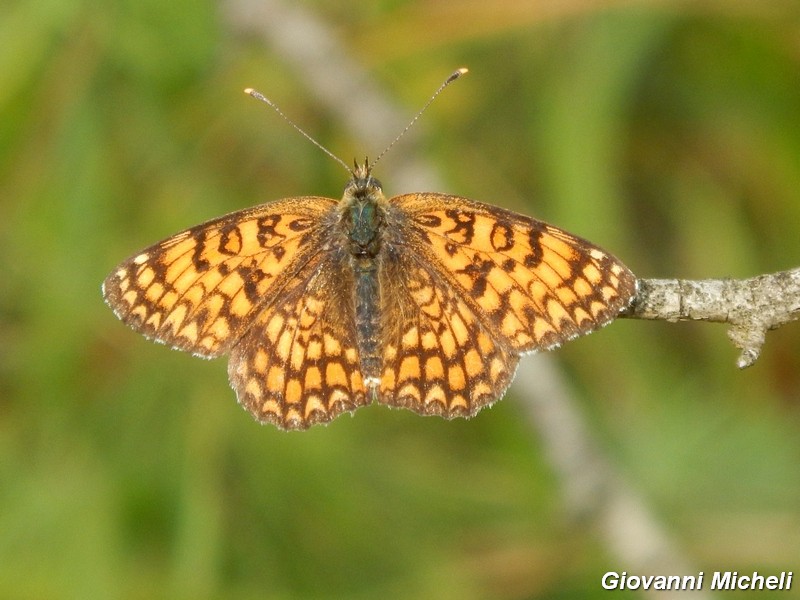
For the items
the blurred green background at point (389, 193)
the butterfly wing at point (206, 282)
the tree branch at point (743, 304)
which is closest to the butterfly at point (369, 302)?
the butterfly wing at point (206, 282)

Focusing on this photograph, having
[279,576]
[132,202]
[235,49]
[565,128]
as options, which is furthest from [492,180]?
[279,576]

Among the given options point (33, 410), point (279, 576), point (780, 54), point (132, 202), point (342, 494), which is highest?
point (780, 54)

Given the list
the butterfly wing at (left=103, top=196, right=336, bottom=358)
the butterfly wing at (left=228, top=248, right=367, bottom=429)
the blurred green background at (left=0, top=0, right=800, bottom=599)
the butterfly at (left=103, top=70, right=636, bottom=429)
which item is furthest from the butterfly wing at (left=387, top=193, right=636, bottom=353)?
the blurred green background at (left=0, top=0, right=800, bottom=599)

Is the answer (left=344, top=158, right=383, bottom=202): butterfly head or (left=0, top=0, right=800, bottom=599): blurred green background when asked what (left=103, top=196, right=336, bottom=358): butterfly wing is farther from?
(left=0, top=0, right=800, bottom=599): blurred green background

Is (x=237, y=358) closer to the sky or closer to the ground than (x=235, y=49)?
closer to the ground

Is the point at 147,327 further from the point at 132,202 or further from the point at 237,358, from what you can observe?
the point at 132,202

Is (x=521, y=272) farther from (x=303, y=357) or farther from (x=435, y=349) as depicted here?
(x=303, y=357)
